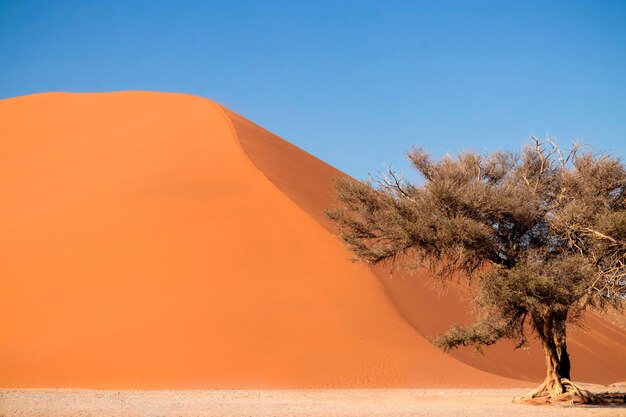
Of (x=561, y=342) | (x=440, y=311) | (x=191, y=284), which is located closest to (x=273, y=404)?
(x=561, y=342)

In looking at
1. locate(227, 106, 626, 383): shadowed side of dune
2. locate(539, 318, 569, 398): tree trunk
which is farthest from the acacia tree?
locate(227, 106, 626, 383): shadowed side of dune

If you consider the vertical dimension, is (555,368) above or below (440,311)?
below

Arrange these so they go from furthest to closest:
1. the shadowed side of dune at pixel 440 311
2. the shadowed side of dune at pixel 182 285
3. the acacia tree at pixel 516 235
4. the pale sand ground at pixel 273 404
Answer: the shadowed side of dune at pixel 440 311 < the shadowed side of dune at pixel 182 285 < the acacia tree at pixel 516 235 < the pale sand ground at pixel 273 404

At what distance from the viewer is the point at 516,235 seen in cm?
1658

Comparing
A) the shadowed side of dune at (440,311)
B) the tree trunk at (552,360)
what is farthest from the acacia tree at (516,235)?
the shadowed side of dune at (440,311)

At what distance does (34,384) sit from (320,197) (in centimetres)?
1573

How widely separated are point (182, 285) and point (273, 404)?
9.55m

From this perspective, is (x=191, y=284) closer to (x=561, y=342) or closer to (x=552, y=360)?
(x=552, y=360)

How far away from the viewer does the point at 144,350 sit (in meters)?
Answer: 21.1

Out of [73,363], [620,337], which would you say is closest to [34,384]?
[73,363]

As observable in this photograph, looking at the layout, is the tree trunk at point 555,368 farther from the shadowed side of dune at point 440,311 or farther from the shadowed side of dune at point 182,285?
the shadowed side of dune at point 182,285

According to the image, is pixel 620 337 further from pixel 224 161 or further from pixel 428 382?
pixel 224 161

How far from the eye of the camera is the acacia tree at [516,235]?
1518 centimetres

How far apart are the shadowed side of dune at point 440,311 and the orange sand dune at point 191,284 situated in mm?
121
